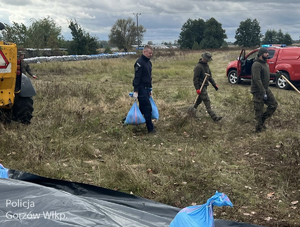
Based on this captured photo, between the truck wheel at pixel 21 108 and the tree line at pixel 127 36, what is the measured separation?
21.4m

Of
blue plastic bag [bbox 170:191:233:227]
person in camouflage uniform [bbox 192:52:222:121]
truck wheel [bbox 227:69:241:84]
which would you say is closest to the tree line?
truck wheel [bbox 227:69:241:84]

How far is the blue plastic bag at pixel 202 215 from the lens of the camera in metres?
2.17

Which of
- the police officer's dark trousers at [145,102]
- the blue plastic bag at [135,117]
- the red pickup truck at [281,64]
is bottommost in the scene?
the blue plastic bag at [135,117]

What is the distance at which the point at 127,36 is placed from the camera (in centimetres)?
6525

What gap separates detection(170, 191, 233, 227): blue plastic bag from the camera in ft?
7.11

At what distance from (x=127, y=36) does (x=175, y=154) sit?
61738 millimetres

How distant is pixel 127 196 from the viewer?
11.4 feet

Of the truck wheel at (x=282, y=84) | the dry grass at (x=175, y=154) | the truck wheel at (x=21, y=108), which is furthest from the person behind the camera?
the truck wheel at (x=282, y=84)

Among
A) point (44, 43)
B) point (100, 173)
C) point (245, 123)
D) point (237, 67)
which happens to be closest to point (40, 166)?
point (100, 173)

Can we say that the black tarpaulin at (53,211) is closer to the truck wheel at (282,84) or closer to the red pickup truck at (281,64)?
the red pickup truck at (281,64)

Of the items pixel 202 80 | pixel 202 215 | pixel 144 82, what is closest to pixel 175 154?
pixel 144 82

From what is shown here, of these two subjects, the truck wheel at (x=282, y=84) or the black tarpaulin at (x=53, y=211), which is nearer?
the black tarpaulin at (x=53, y=211)

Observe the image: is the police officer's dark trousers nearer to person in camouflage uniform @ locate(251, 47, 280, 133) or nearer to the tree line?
person in camouflage uniform @ locate(251, 47, 280, 133)

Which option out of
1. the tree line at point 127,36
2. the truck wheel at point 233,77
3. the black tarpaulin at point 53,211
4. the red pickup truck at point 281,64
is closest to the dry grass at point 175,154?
the black tarpaulin at point 53,211
